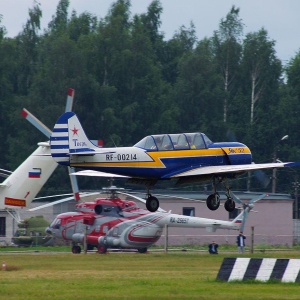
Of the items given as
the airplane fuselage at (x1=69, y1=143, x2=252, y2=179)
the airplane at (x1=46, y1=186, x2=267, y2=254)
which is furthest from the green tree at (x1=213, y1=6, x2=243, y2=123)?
the airplane fuselage at (x1=69, y1=143, x2=252, y2=179)

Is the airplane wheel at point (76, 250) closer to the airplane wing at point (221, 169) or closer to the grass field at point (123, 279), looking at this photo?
the grass field at point (123, 279)

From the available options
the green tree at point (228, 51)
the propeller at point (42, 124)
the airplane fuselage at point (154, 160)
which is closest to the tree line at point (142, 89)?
the green tree at point (228, 51)

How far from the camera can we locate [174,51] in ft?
312

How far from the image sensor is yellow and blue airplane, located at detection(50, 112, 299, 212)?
3020 centimetres

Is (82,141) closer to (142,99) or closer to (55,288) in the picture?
(55,288)

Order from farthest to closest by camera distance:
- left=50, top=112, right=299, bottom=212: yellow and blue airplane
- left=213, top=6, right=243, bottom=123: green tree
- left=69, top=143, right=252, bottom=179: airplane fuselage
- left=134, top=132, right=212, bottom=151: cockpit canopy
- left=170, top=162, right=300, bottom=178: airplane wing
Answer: left=213, top=6, right=243, bottom=123: green tree < left=170, top=162, right=300, bottom=178: airplane wing < left=134, top=132, right=212, bottom=151: cockpit canopy < left=50, top=112, right=299, bottom=212: yellow and blue airplane < left=69, top=143, right=252, bottom=179: airplane fuselage

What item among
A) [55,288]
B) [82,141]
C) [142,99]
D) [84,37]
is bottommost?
[55,288]

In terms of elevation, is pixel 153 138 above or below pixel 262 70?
below

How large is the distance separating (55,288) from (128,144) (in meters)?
50.1

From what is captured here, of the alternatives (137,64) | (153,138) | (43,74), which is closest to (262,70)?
(137,64)

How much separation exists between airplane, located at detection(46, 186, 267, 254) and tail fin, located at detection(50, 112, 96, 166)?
18.8m

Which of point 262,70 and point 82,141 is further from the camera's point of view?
point 262,70

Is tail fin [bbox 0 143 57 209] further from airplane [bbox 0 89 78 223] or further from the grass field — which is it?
the grass field

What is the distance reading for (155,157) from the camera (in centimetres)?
3091
